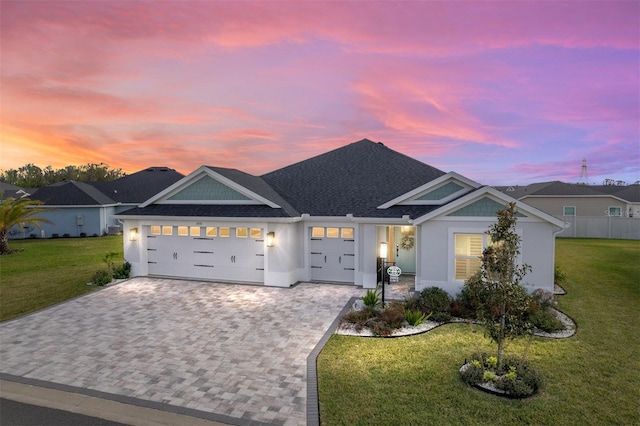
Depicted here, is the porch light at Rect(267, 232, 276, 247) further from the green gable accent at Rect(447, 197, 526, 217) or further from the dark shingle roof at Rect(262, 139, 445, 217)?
the green gable accent at Rect(447, 197, 526, 217)

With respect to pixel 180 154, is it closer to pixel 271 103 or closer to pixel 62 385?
pixel 271 103

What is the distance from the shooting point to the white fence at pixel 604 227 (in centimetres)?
2892

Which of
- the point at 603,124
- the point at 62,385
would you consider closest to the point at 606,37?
the point at 603,124

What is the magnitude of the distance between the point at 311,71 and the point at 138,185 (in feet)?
100

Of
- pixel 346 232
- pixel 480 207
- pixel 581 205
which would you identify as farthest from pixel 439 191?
pixel 581 205

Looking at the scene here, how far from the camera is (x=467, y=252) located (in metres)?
11.8

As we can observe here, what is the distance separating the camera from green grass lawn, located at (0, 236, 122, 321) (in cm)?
1239

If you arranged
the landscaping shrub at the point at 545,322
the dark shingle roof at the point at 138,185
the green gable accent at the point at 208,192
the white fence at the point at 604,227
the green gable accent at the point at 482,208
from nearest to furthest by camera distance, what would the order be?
the landscaping shrub at the point at 545,322, the green gable accent at the point at 482,208, the green gable accent at the point at 208,192, the white fence at the point at 604,227, the dark shingle roof at the point at 138,185

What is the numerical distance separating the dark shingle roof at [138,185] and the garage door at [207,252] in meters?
23.9

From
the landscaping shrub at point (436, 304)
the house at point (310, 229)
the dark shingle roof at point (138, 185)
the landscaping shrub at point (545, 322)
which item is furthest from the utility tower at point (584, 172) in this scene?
the landscaping shrub at point (436, 304)

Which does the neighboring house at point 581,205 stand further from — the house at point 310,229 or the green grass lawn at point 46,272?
the green grass lawn at point 46,272

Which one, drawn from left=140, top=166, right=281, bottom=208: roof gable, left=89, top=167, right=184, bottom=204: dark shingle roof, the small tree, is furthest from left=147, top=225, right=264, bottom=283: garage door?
left=89, top=167, right=184, bottom=204: dark shingle roof

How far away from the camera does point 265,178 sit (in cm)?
1955

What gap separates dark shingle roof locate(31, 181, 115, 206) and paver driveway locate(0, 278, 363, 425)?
24.2 m
